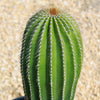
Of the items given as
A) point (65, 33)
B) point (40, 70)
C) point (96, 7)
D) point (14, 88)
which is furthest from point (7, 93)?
point (96, 7)

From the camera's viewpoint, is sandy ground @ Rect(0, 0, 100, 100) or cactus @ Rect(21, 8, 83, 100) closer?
cactus @ Rect(21, 8, 83, 100)

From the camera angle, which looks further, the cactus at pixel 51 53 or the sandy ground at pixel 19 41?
the sandy ground at pixel 19 41

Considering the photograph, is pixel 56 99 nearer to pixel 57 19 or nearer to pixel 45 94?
pixel 45 94

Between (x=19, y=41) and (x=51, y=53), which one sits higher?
(x=51, y=53)

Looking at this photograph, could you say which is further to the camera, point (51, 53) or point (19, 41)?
point (19, 41)
